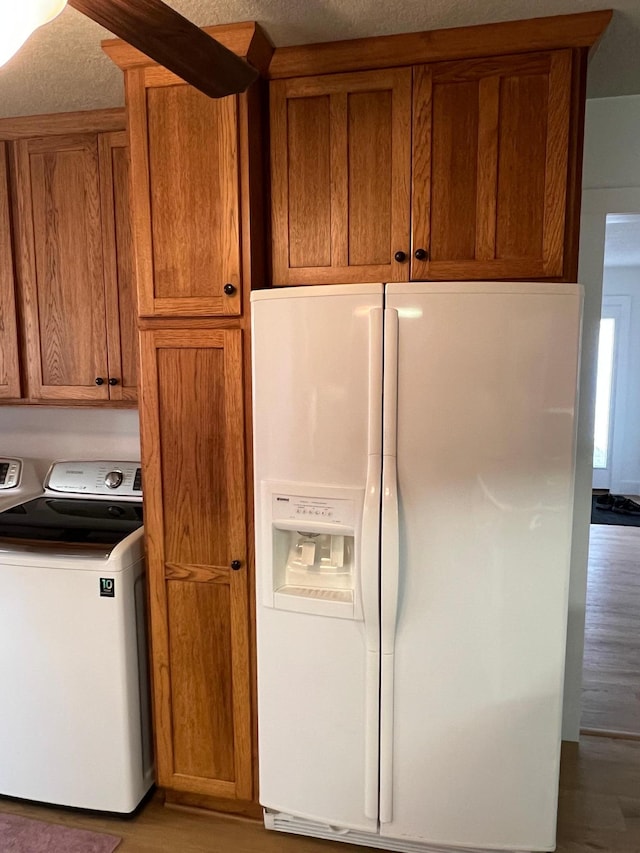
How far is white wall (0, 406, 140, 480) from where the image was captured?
2.60m

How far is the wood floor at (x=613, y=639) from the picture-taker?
8.66 ft

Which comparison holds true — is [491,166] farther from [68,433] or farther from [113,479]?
[68,433]

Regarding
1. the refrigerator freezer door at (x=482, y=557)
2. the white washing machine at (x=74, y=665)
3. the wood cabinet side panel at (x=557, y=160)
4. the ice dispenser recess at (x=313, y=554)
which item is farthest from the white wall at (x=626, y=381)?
the white washing machine at (x=74, y=665)

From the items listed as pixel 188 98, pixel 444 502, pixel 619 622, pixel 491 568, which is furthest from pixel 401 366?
pixel 619 622

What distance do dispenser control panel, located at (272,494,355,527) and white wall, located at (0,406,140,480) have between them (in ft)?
3.56

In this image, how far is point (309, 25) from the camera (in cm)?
164

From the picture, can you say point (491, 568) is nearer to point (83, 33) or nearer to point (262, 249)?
point (262, 249)

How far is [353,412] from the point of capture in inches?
64.7

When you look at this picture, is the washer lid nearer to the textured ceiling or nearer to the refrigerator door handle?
the refrigerator door handle

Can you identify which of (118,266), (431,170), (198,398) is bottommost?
(198,398)

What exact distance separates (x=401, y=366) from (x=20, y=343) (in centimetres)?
155

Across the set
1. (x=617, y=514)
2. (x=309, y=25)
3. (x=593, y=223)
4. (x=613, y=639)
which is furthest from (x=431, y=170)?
(x=617, y=514)

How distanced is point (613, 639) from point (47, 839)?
2.74 m

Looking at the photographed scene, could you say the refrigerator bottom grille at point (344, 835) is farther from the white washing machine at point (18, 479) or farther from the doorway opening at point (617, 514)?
the white washing machine at point (18, 479)
